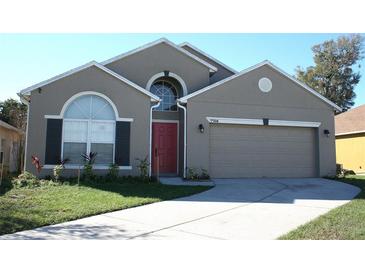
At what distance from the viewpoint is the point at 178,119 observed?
15.6 metres

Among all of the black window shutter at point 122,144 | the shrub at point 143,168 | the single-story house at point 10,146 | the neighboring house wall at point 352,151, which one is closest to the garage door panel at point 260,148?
the shrub at point 143,168

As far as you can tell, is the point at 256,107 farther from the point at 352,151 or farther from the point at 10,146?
the point at 10,146

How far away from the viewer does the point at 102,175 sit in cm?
1277

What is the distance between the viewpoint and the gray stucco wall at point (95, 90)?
12484 mm

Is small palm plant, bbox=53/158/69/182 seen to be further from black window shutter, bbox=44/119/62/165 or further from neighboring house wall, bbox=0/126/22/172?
neighboring house wall, bbox=0/126/22/172

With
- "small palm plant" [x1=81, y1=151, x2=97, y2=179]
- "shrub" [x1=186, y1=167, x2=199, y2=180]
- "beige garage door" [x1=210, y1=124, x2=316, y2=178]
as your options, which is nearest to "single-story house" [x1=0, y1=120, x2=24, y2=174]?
"small palm plant" [x1=81, y1=151, x2=97, y2=179]

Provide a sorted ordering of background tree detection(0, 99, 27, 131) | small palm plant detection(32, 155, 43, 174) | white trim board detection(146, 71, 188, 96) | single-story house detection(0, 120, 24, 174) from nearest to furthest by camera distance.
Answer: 1. small palm plant detection(32, 155, 43, 174)
2. white trim board detection(146, 71, 188, 96)
3. single-story house detection(0, 120, 24, 174)
4. background tree detection(0, 99, 27, 131)

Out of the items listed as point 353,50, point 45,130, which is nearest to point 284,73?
point 45,130

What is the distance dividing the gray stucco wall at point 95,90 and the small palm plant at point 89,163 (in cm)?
115

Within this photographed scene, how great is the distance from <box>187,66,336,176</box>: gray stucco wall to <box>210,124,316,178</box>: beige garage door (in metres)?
0.45

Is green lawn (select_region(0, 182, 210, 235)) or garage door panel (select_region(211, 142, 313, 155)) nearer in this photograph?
green lawn (select_region(0, 182, 210, 235))

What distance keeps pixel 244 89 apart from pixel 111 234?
10.2 meters

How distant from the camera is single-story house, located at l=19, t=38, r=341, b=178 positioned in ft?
41.9
